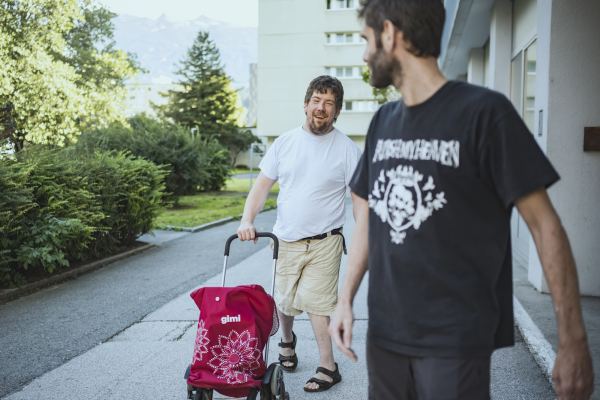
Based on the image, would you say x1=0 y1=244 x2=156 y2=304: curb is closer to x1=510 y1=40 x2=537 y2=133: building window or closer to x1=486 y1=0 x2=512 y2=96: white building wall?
x1=510 y1=40 x2=537 y2=133: building window

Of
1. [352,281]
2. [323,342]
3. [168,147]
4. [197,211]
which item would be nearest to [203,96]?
[168,147]

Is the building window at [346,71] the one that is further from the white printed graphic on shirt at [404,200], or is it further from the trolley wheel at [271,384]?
the white printed graphic on shirt at [404,200]

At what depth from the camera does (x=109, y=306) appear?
7590mm

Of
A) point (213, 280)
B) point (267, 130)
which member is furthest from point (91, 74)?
point (213, 280)

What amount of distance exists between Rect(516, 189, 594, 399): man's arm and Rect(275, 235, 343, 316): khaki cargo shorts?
9.41 ft

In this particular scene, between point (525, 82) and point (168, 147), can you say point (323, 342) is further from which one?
point (168, 147)

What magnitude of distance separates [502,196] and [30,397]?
4.02 meters

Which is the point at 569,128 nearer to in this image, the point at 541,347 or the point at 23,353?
the point at 541,347

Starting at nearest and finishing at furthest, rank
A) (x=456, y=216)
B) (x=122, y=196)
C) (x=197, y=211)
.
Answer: (x=456, y=216) < (x=122, y=196) < (x=197, y=211)

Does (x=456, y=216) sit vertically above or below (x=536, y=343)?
above

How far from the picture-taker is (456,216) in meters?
1.95

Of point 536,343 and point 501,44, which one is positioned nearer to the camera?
point 536,343

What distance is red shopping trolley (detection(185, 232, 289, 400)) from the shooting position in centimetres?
360

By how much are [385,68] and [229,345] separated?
2064 mm
